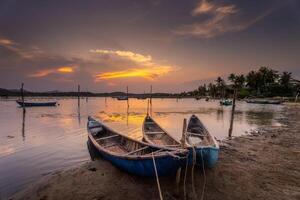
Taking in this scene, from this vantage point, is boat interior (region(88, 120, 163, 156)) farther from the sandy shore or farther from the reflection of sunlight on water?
the reflection of sunlight on water

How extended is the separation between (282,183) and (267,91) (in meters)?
109

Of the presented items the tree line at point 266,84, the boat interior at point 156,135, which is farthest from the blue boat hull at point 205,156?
the tree line at point 266,84

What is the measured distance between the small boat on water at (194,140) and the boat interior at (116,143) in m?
1.10

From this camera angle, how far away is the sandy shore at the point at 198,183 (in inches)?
277

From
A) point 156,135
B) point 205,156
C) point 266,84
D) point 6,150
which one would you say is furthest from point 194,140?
point 266,84

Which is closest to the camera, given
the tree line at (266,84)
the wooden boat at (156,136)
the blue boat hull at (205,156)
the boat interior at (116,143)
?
the blue boat hull at (205,156)

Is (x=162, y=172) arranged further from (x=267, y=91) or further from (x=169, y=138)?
(x=267, y=91)

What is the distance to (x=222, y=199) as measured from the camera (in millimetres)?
6668

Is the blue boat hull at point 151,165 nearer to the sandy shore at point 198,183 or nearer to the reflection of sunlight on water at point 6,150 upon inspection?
the sandy shore at point 198,183

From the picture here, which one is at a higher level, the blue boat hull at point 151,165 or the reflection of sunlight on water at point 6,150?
the blue boat hull at point 151,165

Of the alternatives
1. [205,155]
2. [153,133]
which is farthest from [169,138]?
[205,155]

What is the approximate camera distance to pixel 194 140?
16.4 metres

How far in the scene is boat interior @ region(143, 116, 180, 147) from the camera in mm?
11962

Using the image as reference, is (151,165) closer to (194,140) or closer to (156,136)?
(156,136)
